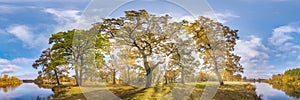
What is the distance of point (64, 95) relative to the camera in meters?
15.4

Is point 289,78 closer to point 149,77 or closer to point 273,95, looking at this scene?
point 273,95

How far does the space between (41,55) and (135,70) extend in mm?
11493

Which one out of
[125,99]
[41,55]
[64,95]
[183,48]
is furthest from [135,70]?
[41,55]

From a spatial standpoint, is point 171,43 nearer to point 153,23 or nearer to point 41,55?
point 153,23

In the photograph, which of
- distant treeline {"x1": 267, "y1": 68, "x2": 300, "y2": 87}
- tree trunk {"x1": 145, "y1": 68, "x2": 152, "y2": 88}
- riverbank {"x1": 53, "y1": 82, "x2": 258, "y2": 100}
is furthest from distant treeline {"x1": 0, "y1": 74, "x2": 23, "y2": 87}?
distant treeline {"x1": 267, "y1": 68, "x2": 300, "y2": 87}

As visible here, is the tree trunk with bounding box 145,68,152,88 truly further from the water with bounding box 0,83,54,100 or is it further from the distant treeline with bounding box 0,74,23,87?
the distant treeline with bounding box 0,74,23,87

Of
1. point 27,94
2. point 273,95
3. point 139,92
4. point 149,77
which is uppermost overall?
point 149,77

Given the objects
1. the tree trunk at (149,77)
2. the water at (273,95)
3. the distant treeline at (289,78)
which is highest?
the tree trunk at (149,77)

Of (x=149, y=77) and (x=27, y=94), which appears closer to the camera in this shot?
(x=149, y=77)

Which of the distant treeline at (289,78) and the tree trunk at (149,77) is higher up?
the tree trunk at (149,77)

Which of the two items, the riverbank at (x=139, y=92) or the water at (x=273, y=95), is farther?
the water at (x=273, y=95)

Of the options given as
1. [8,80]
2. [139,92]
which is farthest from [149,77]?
[8,80]

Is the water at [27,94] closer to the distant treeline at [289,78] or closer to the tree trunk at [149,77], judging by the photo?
the tree trunk at [149,77]

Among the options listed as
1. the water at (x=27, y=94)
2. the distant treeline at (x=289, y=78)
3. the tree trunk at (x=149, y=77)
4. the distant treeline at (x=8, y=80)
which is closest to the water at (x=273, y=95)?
the tree trunk at (x=149, y=77)
